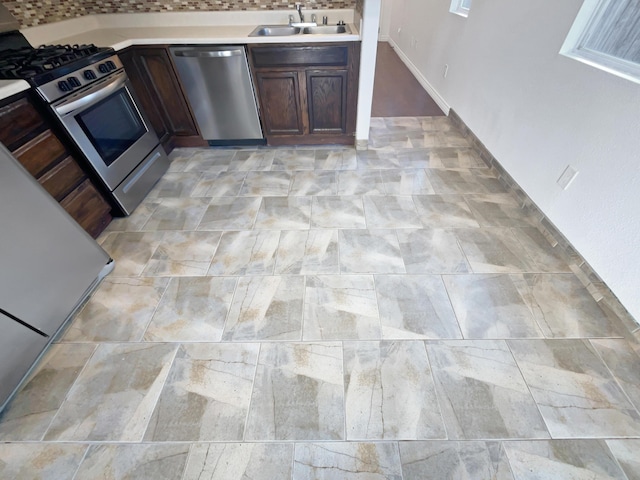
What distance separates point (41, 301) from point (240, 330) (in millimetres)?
888

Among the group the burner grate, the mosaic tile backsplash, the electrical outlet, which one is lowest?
the electrical outlet

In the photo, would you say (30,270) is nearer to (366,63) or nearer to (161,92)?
(161,92)

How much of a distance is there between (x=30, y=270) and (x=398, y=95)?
4083 millimetres

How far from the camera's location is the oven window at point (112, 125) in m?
1.72

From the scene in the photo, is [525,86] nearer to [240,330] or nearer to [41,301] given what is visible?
[240,330]

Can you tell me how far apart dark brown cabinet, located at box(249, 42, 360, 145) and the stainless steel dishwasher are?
0.34ft

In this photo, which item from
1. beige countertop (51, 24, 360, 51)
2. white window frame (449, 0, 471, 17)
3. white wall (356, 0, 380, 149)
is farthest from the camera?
white window frame (449, 0, 471, 17)

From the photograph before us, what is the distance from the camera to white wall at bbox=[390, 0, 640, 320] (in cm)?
131

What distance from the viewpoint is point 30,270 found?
120cm

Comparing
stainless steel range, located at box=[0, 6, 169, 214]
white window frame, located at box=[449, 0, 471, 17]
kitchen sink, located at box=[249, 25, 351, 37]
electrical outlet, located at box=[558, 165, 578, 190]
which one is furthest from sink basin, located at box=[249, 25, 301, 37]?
electrical outlet, located at box=[558, 165, 578, 190]

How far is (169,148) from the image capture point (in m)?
2.68

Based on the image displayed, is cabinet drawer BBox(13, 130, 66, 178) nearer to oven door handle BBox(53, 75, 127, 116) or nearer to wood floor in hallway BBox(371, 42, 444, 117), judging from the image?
oven door handle BBox(53, 75, 127, 116)

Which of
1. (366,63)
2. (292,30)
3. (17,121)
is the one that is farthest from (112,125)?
(366,63)

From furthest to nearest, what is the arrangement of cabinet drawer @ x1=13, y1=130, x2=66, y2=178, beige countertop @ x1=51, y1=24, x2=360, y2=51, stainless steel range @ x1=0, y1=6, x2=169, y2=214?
beige countertop @ x1=51, y1=24, x2=360, y2=51 → stainless steel range @ x1=0, y1=6, x2=169, y2=214 → cabinet drawer @ x1=13, y1=130, x2=66, y2=178
